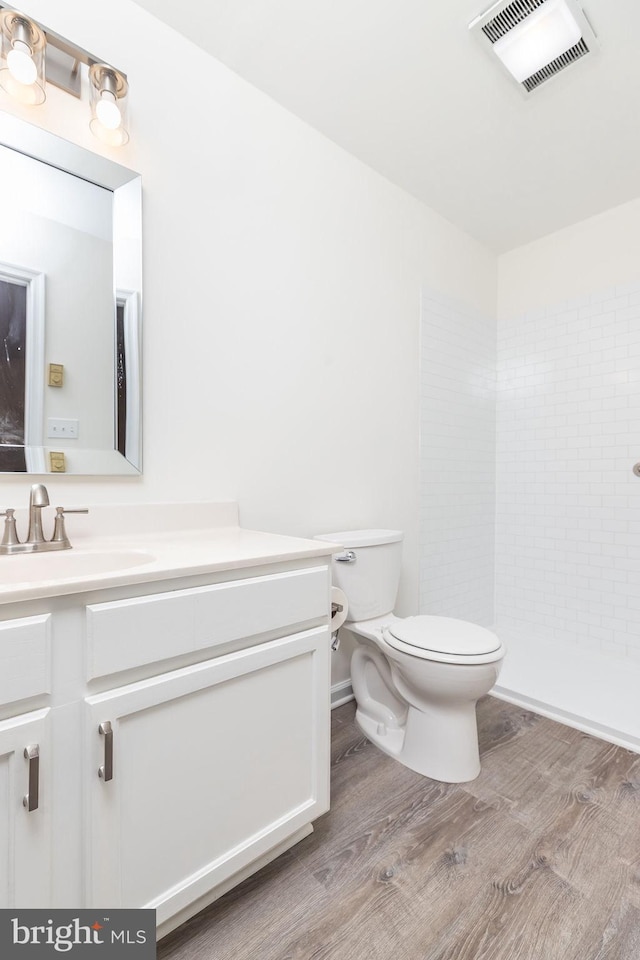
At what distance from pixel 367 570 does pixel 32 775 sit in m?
1.22

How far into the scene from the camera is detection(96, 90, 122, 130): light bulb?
1.27m

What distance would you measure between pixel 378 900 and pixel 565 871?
0.48 meters

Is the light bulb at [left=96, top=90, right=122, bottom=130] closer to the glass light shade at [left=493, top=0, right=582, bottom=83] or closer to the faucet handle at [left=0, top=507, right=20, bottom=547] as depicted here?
the faucet handle at [left=0, top=507, right=20, bottom=547]

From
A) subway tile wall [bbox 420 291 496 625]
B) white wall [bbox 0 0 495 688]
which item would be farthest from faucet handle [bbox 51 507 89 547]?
subway tile wall [bbox 420 291 496 625]

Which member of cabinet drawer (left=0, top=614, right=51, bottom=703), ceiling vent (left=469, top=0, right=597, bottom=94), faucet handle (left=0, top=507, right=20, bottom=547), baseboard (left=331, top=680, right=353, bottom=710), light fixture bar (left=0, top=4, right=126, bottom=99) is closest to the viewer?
cabinet drawer (left=0, top=614, right=51, bottom=703)

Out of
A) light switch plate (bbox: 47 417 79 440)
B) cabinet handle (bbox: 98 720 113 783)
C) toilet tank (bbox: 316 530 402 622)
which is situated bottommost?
cabinet handle (bbox: 98 720 113 783)

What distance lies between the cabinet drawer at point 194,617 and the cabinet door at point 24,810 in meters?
0.12

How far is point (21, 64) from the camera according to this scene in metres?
1.12

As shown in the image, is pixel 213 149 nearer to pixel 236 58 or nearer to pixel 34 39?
pixel 236 58

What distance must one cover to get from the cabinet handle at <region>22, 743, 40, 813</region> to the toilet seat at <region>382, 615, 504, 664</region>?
1.06 meters

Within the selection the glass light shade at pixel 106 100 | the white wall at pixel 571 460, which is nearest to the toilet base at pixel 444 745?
the white wall at pixel 571 460

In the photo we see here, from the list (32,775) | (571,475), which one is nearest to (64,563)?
(32,775)

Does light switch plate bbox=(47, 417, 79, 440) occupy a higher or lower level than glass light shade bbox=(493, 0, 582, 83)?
lower

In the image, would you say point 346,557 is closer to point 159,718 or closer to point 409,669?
point 409,669
